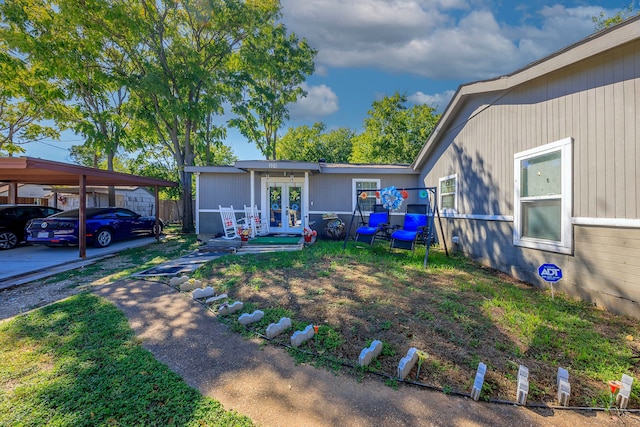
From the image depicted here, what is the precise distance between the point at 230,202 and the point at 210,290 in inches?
250

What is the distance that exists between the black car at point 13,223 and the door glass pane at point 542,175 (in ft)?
42.9

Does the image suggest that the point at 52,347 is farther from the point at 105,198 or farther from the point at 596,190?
the point at 105,198

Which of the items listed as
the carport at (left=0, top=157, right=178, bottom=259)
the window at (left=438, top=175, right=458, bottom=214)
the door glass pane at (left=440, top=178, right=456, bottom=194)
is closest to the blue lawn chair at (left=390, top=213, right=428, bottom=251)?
the window at (left=438, top=175, right=458, bottom=214)

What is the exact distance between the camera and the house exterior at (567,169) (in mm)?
3178

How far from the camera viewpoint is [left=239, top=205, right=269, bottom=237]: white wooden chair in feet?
28.8

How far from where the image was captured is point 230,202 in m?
9.94

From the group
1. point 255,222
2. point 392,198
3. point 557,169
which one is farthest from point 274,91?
point 557,169

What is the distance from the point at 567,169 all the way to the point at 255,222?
763cm

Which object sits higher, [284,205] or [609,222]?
[284,205]

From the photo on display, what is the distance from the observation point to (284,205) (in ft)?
31.8

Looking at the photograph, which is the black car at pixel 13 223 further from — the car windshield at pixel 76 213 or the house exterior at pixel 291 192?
the house exterior at pixel 291 192

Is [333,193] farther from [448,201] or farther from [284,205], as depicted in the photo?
[448,201]

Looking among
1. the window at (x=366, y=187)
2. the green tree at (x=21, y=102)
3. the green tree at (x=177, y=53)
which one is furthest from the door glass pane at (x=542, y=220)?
the green tree at (x=21, y=102)

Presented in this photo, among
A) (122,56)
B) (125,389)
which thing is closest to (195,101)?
(122,56)
